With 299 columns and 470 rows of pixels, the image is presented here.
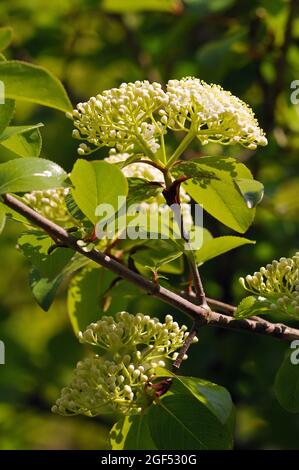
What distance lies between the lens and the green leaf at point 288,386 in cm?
154

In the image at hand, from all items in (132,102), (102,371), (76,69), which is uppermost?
(132,102)

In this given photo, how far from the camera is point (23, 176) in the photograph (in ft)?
4.57

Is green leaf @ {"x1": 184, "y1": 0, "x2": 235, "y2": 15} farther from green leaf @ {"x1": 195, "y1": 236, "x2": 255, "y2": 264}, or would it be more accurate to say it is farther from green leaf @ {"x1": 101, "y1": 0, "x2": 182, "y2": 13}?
green leaf @ {"x1": 195, "y1": 236, "x2": 255, "y2": 264}

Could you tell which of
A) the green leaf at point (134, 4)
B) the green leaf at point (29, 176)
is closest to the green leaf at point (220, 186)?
the green leaf at point (29, 176)

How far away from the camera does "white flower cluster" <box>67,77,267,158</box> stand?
4.73 ft

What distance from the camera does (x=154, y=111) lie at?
1471mm

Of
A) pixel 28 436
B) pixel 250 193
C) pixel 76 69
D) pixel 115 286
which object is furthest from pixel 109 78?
pixel 250 193

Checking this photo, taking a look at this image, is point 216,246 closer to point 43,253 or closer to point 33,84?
point 43,253

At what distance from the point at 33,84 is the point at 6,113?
3.6 inches

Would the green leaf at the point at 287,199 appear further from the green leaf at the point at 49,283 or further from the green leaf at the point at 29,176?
the green leaf at the point at 29,176

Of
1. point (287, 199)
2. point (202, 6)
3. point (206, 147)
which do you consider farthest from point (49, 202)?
point (287, 199)

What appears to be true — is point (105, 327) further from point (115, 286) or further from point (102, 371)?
point (115, 286)

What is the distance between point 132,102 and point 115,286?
1.65 ft

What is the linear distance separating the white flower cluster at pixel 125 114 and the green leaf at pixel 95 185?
71 mm
